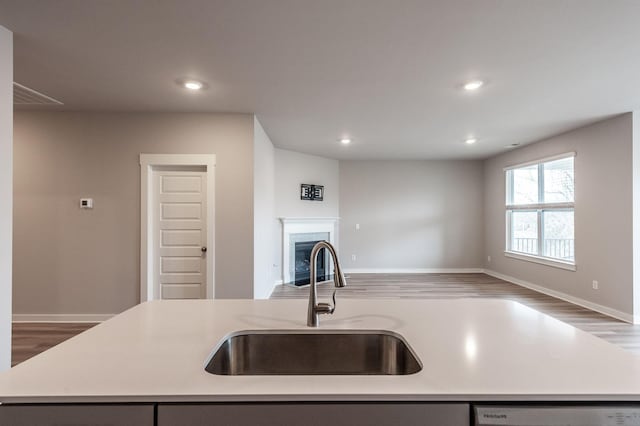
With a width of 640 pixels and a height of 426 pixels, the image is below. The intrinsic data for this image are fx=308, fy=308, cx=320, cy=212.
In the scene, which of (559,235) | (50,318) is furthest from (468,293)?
(50,318)

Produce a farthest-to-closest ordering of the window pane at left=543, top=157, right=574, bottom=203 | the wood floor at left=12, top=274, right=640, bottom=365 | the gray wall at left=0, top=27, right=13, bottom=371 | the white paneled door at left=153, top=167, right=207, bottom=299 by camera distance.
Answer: the window pane at left=543, top=157, right=574, bottom=203 → the white paneled door at left=153, top=167, right=207, bottom=299 → the wood floor at left=12, top=274, right=640, bottom=365 → the gray wall at left=0, top=27, right=13, bottom=371

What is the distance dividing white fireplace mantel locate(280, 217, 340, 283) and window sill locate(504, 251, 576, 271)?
3.52 m

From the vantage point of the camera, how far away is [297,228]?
6133 millimetres

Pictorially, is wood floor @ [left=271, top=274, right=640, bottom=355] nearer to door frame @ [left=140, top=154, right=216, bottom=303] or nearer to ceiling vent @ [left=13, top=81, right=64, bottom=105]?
door frame @ [left=140, top=154, right=216, bottom=303]

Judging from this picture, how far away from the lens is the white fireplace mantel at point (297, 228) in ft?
19.3

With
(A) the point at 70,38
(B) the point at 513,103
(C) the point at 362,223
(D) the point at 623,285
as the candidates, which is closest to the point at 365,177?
(C) the point at 362,223

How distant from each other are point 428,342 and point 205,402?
0.73 metres

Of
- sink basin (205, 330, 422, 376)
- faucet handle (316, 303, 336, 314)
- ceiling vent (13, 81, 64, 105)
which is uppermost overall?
ceiling vent (13, 81, 64, 105)

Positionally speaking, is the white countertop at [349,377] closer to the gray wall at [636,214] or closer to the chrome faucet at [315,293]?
the chrome faucet at [315,293]

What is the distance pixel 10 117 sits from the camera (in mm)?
2188

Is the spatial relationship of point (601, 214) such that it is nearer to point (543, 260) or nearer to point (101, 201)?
point (543, 260)

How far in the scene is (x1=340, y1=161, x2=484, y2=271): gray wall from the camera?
274 inches

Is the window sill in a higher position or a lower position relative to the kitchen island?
lower

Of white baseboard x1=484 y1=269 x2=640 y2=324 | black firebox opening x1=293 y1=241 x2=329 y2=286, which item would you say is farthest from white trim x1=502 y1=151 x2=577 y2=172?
black firebox opening x1=293 y1=241 x2=329 y2=286
